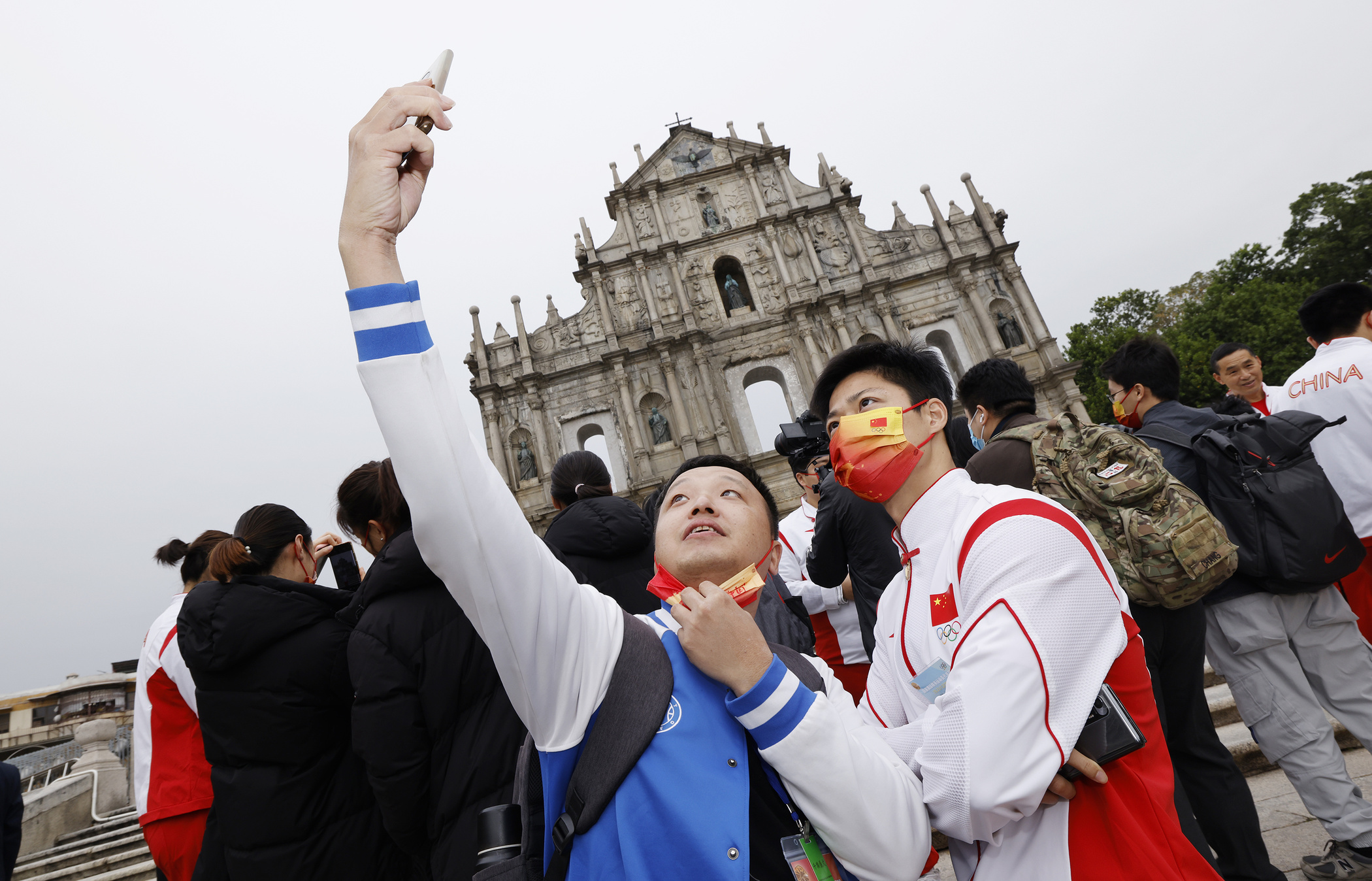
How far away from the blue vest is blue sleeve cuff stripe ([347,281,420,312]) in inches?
36.3

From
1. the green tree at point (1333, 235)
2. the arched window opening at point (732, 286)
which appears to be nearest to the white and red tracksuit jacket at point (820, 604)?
the arched window opening at point (732, 286)

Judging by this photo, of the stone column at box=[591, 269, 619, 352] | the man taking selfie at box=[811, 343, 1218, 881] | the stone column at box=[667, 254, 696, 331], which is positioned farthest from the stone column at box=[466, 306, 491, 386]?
the man taking selfie at box=[811, 343, 1218, 881]

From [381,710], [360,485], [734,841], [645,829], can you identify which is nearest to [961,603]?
[734,841]

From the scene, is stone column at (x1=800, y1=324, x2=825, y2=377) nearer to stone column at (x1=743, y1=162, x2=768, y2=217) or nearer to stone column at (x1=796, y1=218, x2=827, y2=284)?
stone column at (x1=796, y1=218, x2=827, y2=284)

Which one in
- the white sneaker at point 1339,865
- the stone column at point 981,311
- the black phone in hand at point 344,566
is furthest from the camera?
the stone column at point 981,311

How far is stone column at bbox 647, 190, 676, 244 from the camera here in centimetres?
2266

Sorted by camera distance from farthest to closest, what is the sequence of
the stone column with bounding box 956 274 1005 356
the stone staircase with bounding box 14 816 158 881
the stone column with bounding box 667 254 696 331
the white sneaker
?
the stone column with bounding box 667 254 696 331, the stone column with bounding box 956 274 1005 356, the stone staircase with bounding box 14 816 158 881, the white sneaker

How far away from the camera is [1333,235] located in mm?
26188

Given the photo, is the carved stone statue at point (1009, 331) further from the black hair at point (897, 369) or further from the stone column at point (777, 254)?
the black hair at point (897, 369)

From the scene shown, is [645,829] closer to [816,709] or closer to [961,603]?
[816,709]

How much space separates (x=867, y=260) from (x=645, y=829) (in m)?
22.0

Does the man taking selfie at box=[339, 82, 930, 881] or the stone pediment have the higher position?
the stone pediment

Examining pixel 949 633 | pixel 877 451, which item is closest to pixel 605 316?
pixel 877 451

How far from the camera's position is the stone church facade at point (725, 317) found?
799 inches
